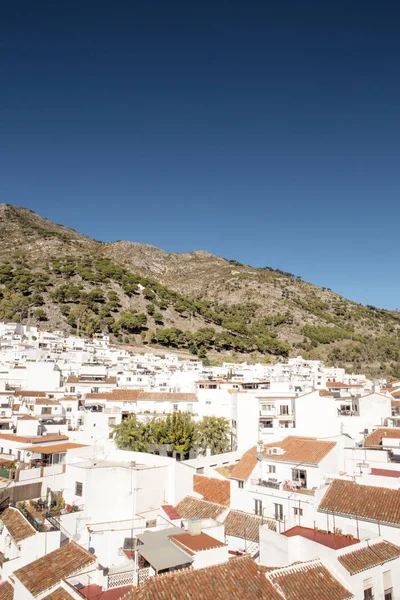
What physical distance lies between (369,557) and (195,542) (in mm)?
5532

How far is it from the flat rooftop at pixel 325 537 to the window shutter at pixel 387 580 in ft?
4.49

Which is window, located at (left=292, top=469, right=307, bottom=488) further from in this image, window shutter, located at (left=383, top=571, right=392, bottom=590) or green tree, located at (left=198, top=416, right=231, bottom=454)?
green tree, located at (left=198, top=416, right=231, bottom=454)

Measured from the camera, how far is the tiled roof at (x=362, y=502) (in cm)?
1601

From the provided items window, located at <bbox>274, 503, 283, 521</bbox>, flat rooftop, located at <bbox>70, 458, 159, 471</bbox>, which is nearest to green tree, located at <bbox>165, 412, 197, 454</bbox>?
flat rooftop, located at <bbox>70, 458, 159, 471</bbox>

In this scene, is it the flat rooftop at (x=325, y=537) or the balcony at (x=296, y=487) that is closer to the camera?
the flat rooftop at (x=325, y=537)

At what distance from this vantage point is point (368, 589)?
12.9 meters

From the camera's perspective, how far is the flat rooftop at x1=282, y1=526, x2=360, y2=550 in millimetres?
15239

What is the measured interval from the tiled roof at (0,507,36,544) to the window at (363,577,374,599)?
40.4 ft

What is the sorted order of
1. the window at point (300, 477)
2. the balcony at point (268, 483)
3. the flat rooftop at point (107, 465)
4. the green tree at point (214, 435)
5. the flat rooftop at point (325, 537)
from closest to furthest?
1. the flat rooftop at point (325, 537)
2. the balcony at point (268, 483)
3. the window at point (300, 477)
4. the flat rooftop at point (107, 465)
5. the green tree at point (214, 435)

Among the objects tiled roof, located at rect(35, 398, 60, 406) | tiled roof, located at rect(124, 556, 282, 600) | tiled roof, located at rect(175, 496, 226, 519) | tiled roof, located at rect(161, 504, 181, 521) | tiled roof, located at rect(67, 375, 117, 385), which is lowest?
tiled roof, located at rect(175, 496, 226, 519)

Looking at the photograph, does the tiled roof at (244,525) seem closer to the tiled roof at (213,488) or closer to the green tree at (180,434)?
the tiled roof at (213,488)

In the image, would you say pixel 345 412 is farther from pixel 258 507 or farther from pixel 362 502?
pixel 362 502

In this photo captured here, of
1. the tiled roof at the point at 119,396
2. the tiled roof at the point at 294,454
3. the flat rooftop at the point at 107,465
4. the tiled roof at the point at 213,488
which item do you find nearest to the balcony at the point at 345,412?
the tiled roof at the point at 294,454

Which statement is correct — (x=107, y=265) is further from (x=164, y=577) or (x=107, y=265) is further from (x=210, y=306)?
(x=164, y=577)
